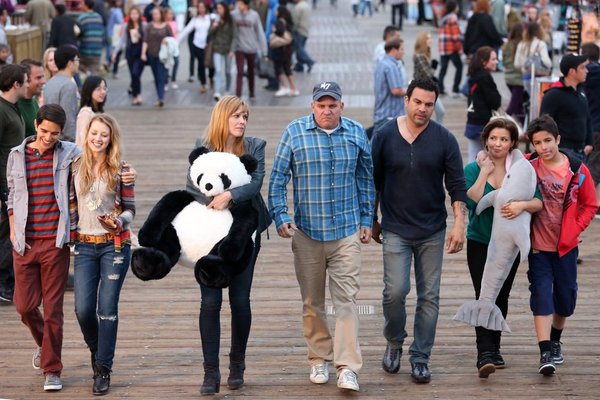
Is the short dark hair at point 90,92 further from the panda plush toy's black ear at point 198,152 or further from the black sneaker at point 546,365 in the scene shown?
the black sneaker at point 546,365

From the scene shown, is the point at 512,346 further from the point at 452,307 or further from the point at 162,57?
the point at 162,57

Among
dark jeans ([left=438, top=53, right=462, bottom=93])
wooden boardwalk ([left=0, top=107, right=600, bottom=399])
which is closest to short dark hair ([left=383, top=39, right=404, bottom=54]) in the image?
wooden boardwalk ([left=0, top=107, right=600, bottom=399])

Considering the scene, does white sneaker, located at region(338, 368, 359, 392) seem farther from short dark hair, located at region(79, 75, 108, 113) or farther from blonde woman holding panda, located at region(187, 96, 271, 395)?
short dark hair, located at region(79, 75, 108, 113)

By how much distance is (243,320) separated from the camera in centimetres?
728

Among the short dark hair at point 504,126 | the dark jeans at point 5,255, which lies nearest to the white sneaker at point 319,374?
the short dark hair at point 504,126

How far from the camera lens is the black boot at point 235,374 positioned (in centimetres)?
741

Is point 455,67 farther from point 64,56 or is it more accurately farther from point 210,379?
point 210,379

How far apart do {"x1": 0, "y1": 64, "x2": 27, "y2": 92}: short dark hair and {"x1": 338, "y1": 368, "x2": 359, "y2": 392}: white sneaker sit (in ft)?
11.1

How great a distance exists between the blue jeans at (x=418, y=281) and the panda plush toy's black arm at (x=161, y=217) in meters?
1.28

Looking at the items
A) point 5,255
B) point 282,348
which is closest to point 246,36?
point 5,255

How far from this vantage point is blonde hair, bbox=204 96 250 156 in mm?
7078

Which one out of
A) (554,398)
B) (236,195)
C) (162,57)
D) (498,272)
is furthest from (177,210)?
(162,57)

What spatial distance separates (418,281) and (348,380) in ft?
2.52

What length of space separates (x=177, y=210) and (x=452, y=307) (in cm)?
302
